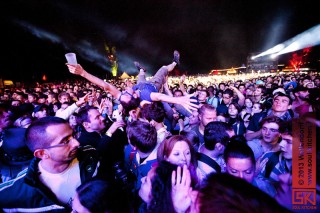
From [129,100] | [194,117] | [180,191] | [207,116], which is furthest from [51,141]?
[194,117]

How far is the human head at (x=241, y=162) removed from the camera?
6.75 ft

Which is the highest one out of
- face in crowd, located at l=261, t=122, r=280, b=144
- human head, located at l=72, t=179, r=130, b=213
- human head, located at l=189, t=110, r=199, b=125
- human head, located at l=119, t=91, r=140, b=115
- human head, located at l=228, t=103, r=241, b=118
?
human head, located at l=228, t=103, r=241, b=118

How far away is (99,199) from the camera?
1.41 m

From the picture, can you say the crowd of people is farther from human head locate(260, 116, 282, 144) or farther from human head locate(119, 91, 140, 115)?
human head locate(119, 91, 140, 115)

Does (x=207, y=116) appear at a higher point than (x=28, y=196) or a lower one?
higher

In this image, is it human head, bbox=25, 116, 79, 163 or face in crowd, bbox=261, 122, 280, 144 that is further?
face in crowd, bbox=261, 122, 280, 144

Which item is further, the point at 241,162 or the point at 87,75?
the point at 87,75

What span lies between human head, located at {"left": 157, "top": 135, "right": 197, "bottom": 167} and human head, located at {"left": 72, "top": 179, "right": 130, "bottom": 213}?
78 centimetres

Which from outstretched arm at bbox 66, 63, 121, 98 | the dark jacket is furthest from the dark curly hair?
outstretched arm at bbox 66, 63, 121, 98

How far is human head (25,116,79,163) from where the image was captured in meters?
1.76

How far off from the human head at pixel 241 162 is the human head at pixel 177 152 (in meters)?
0.37

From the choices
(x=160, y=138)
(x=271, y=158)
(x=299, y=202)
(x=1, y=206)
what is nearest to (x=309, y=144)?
(x=271, y=158)

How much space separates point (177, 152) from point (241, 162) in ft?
1.99

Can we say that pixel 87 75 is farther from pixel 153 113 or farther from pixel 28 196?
pixel 28 196
